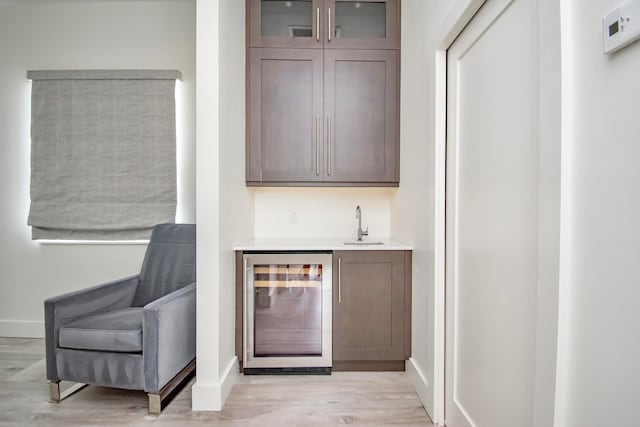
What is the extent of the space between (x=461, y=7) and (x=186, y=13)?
8.17ft

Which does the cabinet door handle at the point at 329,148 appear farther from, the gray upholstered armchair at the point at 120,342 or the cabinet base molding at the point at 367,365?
the cabinet base molding at the point at 367,365

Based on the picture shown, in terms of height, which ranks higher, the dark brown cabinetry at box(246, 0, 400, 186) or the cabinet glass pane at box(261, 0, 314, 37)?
the cabinet glass pane at box(261, 0, 314, 37)

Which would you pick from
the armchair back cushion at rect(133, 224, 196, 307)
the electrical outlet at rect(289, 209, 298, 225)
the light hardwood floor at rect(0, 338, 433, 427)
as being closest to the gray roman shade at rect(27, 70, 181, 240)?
the armchair back cushion at rect(133, 224, 196, 307)

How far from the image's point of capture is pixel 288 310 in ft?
8.43

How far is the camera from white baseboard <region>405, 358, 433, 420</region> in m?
2.03

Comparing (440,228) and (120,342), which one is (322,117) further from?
(120,342)

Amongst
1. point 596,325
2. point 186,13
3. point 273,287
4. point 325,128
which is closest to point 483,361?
point 596,325

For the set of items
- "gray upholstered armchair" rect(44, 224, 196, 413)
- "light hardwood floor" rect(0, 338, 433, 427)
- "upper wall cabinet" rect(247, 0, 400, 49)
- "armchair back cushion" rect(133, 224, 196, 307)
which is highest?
"upper wall cabinet" rect(247, 0, 400, 49)

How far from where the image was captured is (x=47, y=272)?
10.7ft

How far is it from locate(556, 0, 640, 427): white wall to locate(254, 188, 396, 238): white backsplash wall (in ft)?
7.45

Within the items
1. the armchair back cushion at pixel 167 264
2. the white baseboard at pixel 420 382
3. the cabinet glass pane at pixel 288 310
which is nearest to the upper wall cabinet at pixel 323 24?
the armchair back cushion at pixel 167 264

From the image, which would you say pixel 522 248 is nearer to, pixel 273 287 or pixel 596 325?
pixel 596 325

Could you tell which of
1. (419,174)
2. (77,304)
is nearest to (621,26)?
(419,174)

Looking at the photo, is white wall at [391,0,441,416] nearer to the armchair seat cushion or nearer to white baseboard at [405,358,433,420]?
white baseboard at [405,358,433,420]
